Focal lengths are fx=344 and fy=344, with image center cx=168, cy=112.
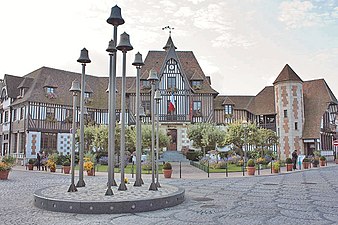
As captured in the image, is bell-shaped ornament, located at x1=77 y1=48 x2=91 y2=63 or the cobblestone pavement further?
bell-shaped ornament, located at x1=77 y1=48 x2=91 y2=63

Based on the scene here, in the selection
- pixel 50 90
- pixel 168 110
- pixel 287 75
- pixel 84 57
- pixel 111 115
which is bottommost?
pixel 111 115

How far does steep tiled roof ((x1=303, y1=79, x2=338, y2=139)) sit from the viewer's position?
35.1 meters

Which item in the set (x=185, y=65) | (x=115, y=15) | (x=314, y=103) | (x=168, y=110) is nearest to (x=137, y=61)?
(x=115, y=15)

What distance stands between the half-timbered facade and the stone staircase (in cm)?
191

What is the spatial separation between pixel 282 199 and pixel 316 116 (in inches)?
1133

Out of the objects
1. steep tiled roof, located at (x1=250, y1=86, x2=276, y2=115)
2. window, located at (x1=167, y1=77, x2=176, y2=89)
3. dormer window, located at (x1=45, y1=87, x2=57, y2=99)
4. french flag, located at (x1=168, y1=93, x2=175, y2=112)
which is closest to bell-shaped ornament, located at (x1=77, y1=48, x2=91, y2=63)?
french flag, located at (x1=168, y1=93, x2=175, y2=112)

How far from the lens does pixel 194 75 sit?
36.1m

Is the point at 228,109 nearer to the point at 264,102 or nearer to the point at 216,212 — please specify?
the point at 264,102

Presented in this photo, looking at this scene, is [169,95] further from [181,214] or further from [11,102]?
[181,214]

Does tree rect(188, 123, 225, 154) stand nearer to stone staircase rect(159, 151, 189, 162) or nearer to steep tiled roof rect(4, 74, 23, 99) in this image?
stone staircase rect(159, 151, 189, 162)

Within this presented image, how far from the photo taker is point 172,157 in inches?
→ 1260

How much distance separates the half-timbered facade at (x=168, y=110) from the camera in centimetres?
3238

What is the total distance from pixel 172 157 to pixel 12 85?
700 inches

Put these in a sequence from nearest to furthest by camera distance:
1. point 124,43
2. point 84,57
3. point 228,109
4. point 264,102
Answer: point 124,43
point 84,57
point 228,109
point 264,102
